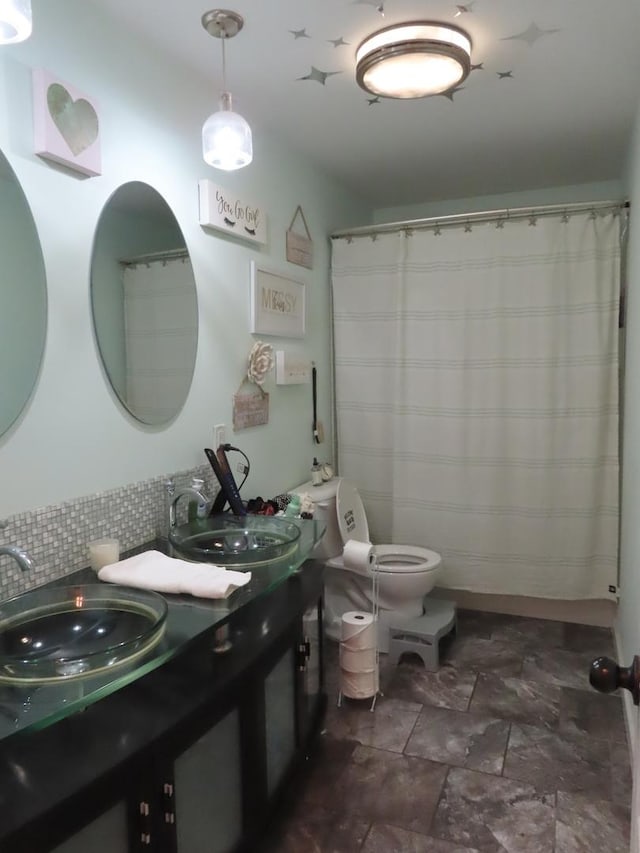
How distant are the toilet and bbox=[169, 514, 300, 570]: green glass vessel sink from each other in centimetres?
73

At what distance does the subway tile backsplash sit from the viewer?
1416mm

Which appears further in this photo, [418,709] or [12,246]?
[418,709]

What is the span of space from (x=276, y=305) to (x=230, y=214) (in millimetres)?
500

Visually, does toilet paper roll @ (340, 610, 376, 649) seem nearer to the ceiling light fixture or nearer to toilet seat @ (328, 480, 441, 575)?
toilet seat @ (328, 480, 441, 575)

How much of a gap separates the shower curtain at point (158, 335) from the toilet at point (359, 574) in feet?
3.03

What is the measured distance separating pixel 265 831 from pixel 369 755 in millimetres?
560

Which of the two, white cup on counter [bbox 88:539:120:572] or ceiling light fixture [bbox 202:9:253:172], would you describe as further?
ceiling light fixture [bbox 202:9:253:172]

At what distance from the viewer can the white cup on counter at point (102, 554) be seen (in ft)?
5.14

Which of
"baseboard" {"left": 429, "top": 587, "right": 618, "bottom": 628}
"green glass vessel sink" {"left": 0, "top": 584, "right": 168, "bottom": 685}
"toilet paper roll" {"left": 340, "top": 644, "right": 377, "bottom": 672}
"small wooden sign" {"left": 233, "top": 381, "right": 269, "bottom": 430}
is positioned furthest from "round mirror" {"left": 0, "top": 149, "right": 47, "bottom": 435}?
"baseboard" {"left": 429, "top": 587, "right": 618, "bottom": 628}

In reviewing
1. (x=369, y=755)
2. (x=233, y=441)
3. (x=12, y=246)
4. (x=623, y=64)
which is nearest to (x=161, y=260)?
(x=12, y=246)

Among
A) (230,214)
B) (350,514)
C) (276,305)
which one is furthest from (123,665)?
(350,514)

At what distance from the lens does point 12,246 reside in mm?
1411

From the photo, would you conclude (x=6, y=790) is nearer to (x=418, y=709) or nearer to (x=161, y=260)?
(x=161, y=260)

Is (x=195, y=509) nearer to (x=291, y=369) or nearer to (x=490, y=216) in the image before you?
(x=291, y=369)
